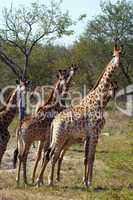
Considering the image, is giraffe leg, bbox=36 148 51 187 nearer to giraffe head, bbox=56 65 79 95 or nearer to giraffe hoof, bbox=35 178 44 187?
giraffe hoof, bbox=35 178 44 187

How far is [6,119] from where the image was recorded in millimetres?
11500

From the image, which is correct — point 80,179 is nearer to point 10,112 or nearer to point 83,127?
point 83,127

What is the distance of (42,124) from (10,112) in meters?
0.80

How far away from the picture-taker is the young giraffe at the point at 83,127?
10.7 metres

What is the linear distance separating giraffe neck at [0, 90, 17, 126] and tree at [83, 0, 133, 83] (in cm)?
2092

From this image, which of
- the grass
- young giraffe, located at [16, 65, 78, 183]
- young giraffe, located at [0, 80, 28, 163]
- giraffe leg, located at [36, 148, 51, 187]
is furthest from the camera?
young giraffe, located at [16, 65, 78, 183]

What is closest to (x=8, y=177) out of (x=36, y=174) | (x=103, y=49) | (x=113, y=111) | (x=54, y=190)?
(x=36, y=174)

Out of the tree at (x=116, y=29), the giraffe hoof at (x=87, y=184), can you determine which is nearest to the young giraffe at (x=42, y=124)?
the giraffe hoof at (x=87, y=184)

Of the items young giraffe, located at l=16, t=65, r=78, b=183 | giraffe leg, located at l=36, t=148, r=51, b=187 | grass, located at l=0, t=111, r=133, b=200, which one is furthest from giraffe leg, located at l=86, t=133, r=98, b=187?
young giraffe, located at l=16, t=65, r=78, b=183

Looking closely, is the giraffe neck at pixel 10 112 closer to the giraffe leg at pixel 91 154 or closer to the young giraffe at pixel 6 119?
the young giraffe at pixel 6 119

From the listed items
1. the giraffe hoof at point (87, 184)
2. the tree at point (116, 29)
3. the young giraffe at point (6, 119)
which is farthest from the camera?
the tree at point (116, 29)

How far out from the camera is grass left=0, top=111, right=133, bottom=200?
9.66m

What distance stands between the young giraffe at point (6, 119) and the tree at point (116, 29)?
20959 mm

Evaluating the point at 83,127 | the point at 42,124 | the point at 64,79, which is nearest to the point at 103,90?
the point at 83,127
